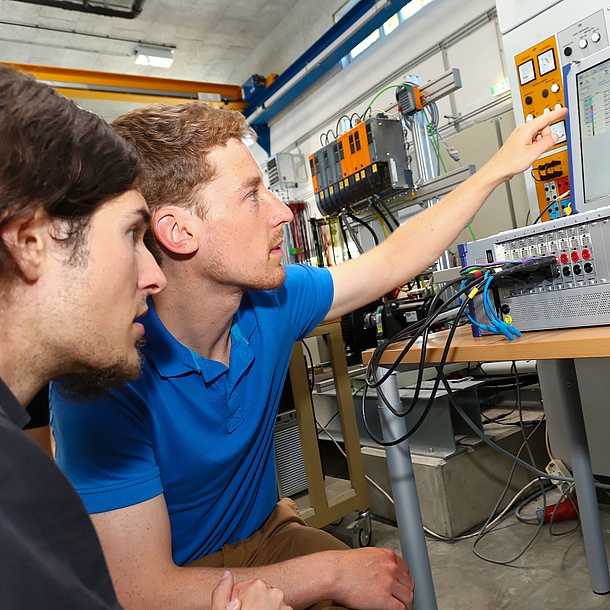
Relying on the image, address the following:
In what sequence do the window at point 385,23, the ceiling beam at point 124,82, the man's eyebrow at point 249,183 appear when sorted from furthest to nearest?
the ceiling beam at point 124,82 → the window at point 385,23 → the man's eyebrow at point 249,183

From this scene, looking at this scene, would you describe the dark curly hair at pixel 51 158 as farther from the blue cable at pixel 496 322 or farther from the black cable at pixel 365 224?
the black cable at pixel 365 224

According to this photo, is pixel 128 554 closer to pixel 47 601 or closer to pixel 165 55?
pixel 47 601

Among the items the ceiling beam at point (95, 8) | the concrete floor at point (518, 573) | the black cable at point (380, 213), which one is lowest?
the concrete floor at point (518, 573)

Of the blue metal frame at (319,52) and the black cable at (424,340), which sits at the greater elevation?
the blue metal frame at (319,52)

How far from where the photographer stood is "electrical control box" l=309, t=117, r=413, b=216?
2.25 m

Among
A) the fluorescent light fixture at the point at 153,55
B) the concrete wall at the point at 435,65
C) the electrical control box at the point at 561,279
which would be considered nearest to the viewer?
the electrical control box at the point at 561,279

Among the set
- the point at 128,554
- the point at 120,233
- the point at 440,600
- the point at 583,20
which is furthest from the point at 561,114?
the point at 440,600

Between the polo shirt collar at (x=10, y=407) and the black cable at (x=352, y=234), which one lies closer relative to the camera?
the polo shirt collar at (x=10, y=407)

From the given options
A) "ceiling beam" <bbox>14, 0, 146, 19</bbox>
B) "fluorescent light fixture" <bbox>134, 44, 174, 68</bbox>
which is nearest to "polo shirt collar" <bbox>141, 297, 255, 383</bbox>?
"ceiling beam" <bbox>14, 0, 146, 19</bbox>

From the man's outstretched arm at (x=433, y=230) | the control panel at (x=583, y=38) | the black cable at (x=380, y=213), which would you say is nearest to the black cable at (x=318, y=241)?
the black cable at (x=380, y=213)

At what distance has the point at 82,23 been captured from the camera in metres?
5.30

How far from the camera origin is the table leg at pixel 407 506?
127 cm

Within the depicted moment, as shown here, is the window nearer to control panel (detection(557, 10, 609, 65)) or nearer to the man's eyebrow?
control panel (detection(557, 10, 609, 65))

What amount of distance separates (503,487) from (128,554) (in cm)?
180
